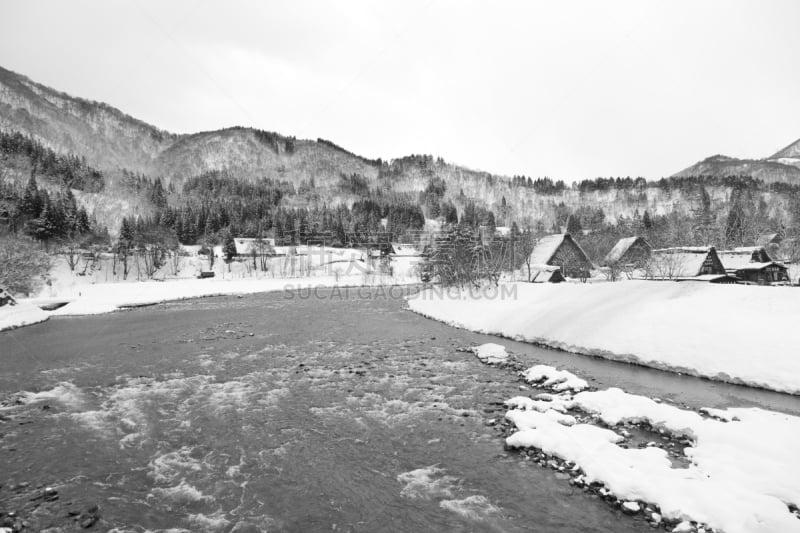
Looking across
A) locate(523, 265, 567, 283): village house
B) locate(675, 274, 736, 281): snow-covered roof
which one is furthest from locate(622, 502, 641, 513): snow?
locate(523, 265, 567, 283): village house

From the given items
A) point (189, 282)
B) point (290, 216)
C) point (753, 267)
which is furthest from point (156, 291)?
point (753, 267)

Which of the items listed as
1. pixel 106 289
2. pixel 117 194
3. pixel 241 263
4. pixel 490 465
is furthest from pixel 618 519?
pixel 117 194

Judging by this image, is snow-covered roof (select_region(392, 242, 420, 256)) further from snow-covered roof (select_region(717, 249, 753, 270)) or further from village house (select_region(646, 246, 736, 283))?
snow-covered roof (select_region(717, 249, 753, 270))

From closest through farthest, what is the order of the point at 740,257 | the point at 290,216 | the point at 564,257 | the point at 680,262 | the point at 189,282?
1. the point at 680,262
2. the point at 740,257
3. the point at 564,257
4. the point at 189,282
5. the point at 290,216

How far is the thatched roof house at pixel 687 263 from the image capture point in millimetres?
43688

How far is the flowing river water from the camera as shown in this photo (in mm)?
7316

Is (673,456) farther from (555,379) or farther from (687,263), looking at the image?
(687,263)

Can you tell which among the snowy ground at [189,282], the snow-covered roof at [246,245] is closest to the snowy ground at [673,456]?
the snowy ground at [189,282]

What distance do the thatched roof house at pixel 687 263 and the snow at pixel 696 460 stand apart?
131 ft

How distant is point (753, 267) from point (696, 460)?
50572 mm

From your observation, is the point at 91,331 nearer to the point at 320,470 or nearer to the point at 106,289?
the point at 320,470

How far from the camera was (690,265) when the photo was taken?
Result: 4419 cm

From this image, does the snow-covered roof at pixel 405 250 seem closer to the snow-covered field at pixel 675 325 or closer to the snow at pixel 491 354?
the snow-covered field at pixel 675 325

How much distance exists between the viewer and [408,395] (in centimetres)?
1383
